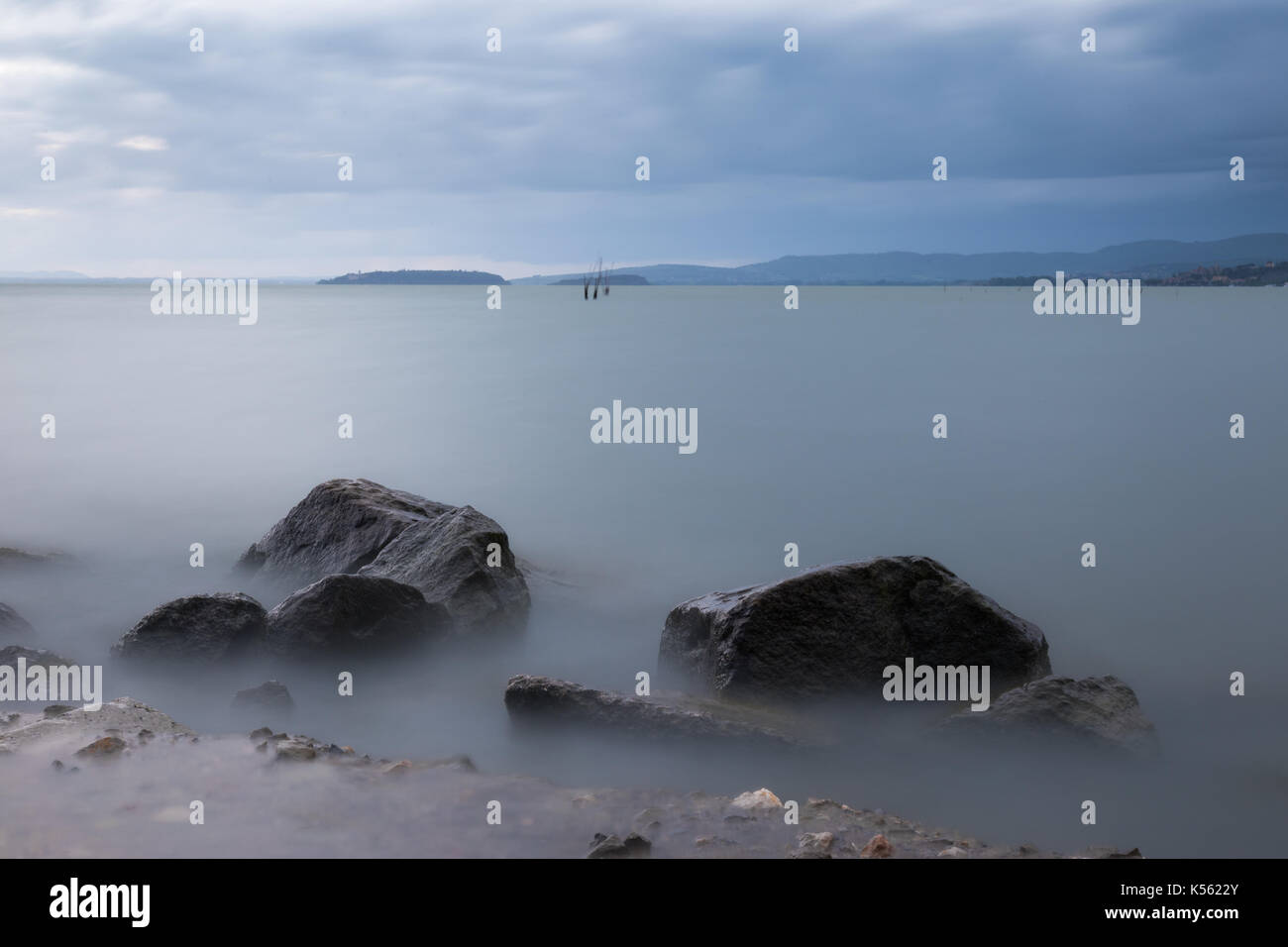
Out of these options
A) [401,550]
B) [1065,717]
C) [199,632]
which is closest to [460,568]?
[401,550]

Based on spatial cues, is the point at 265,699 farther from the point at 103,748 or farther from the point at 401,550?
the point at 401,550

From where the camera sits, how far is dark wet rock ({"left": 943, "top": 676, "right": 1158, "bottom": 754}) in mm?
7711

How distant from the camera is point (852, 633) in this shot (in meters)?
8.34

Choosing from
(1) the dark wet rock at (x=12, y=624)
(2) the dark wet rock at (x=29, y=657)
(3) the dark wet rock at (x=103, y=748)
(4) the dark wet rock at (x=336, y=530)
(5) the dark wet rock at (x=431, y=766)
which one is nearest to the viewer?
(3) the dark wet rock at (x=103, y=748)

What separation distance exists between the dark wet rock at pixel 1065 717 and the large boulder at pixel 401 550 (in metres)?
4.44

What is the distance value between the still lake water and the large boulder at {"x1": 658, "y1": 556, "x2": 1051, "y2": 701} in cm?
77

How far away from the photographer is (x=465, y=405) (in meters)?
Result: 30.6

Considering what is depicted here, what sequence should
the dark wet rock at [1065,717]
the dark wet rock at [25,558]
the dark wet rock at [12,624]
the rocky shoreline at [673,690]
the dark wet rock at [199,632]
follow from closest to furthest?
the rocky shoreline at [673,690]
the dark wet rock at [1065,717]
the dark wet rock at [199,632]
the dark wet rock at [12,624]
the dark wet rock at [25,558]

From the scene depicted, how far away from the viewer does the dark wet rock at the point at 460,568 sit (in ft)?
32.6

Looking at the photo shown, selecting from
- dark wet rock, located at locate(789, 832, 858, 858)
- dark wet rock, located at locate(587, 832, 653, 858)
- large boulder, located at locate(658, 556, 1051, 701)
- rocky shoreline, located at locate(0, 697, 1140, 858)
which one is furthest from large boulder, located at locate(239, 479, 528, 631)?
dark wet rock, located at locate(789, 832, 858, 858)

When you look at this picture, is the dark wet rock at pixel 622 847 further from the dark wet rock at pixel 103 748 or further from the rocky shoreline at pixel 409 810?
the dark wet rock at pixel 103 748

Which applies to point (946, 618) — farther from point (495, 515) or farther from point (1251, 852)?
point (495, 515)

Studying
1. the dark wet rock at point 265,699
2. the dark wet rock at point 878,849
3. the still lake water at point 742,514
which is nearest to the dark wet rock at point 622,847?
the dark wet rock at point 878,849
